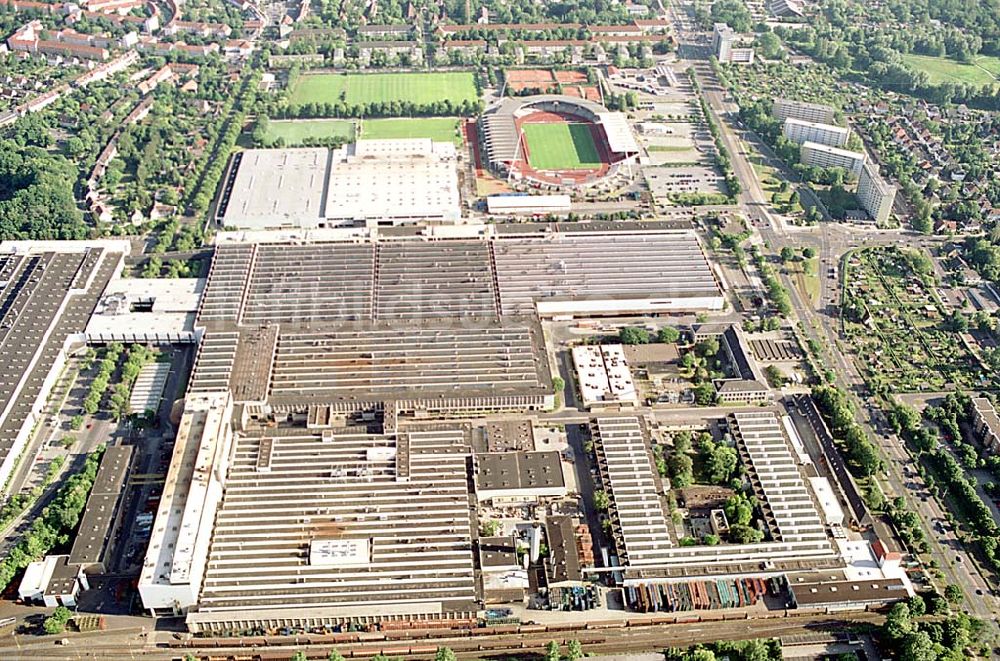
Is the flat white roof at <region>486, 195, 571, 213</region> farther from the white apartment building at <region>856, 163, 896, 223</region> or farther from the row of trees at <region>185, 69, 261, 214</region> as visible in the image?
the white apartment building at <region>856, 163, 896, 223</region>

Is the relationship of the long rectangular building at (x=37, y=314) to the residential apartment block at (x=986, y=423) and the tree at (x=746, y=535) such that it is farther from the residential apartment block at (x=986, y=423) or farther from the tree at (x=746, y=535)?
the residential apartment block at (x=986, y=423)

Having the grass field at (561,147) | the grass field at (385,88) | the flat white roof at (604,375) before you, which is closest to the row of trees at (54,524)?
the flat white roof at (604,375)

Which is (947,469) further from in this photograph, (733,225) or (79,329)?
(79,329)

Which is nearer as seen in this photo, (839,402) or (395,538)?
(395,538)

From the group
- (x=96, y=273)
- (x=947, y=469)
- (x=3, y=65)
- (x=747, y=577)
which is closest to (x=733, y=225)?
(x=947, y=469)

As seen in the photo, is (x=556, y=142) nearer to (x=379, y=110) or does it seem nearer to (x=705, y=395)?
(x=379, y=110)

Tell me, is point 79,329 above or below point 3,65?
below
